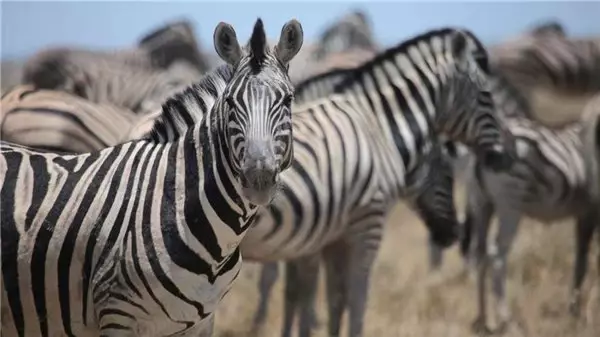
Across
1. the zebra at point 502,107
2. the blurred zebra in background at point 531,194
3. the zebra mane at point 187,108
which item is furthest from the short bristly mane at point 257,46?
the zebra at point 502,107

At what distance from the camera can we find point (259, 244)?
3578 millimetres

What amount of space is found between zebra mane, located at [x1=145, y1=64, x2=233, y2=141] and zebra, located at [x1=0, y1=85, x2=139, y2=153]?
44.2 inches

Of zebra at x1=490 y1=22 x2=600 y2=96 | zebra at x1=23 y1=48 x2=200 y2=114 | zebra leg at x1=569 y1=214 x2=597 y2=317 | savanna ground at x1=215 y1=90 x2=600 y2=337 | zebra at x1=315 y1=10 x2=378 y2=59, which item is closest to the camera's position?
savanna ground at x1=215 y1=90 x2=600 y2=337

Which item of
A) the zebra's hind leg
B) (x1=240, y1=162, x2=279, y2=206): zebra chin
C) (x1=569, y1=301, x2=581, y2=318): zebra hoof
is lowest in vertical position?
(x1=569, y1=301, x2=581, y2=318): zebra hoof

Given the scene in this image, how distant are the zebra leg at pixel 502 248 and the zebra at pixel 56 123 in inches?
92.3

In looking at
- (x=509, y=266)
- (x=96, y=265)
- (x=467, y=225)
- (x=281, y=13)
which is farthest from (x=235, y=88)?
(x=509, y=266)

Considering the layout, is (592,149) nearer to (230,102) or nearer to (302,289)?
(302,289)

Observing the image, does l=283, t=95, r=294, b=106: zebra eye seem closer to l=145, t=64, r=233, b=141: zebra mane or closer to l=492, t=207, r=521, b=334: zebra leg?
l=145, t=64, r=233, b=141: zebra mane

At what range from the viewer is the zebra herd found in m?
2.41

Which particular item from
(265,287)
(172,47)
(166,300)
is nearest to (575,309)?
(265,287)

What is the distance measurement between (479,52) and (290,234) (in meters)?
1.44

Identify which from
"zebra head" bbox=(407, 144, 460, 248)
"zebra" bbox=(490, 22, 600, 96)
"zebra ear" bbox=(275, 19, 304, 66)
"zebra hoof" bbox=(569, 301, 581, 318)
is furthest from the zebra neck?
"zebra" bbox=(490, 22, 600, 96)

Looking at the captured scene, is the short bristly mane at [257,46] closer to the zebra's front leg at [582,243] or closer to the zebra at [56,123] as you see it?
the zebra at [56,123]

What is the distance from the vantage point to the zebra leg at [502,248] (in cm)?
509
